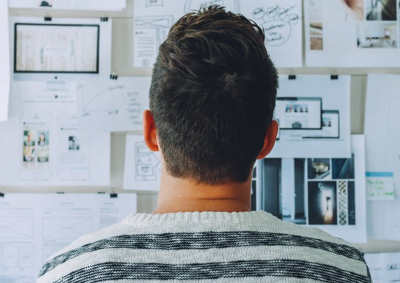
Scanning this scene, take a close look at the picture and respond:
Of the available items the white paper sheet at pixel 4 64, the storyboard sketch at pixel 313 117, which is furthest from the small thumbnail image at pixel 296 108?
the white paper sheet at pixel 4 64

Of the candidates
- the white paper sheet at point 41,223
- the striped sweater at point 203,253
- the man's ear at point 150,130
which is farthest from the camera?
the white paper sheet at point 41,223

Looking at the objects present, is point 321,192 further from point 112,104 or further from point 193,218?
point 193,218

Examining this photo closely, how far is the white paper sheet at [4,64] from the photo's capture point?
1172mm

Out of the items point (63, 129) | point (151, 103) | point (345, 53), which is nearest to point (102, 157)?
point (63, 129)

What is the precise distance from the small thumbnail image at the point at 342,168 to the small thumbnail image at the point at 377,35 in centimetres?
31

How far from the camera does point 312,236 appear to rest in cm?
59

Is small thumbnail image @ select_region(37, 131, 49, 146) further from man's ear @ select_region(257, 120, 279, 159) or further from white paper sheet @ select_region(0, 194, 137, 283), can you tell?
man's ear @ select_region(257, 120, 279, 159)

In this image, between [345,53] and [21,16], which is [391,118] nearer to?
[345,53]

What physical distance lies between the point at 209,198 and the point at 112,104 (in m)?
0.64

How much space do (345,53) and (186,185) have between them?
0.78m

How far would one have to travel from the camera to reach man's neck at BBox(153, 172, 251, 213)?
2.02ft

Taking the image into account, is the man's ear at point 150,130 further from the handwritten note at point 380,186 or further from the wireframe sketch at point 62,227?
the handwritten note at point 380,186

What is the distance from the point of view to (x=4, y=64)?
1.18 metres

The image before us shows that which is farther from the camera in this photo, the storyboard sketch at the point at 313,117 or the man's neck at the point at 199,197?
the storyboard sketch at the point at 313,117
